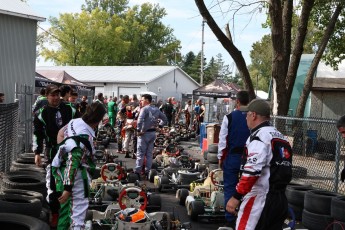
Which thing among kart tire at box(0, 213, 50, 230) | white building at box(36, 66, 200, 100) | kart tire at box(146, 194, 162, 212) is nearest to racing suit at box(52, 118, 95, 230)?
kart tire at box(0, 213, 50, 230)

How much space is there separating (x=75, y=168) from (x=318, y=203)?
3894 mm

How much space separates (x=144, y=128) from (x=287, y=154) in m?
7.25

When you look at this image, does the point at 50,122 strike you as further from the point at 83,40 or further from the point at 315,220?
the point at 83,40

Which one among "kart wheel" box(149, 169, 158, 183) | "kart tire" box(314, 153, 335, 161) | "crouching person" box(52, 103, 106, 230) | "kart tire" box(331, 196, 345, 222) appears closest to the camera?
"crouching person" box(52, 103, 106, 230)

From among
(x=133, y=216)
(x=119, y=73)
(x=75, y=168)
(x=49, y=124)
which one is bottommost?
(x=133, y=216)

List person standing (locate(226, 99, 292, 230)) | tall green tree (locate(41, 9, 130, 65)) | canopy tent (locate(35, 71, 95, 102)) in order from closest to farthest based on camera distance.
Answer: person standing (locate(226, 99, 292, 230))
canopy tent (locate(35, 71, 95, 102))
tall green tree (locate(41, 9, 130, 65))

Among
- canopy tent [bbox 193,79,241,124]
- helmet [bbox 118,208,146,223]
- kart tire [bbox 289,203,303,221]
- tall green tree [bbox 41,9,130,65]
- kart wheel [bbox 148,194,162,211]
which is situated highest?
tall green tree [bbox 41,9,130,65]

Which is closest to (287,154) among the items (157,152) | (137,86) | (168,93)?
(157,152)

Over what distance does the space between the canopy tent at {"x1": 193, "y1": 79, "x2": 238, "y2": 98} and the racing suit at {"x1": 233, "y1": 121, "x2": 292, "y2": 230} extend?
21740 mm

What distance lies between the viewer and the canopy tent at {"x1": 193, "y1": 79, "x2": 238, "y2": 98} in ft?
87.1

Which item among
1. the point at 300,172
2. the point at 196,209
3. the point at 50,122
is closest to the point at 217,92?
the point at 300,172

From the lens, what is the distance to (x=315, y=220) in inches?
297

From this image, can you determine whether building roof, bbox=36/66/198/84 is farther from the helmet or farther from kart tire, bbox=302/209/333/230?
the helmet

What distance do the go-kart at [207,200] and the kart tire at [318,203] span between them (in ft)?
4.65
